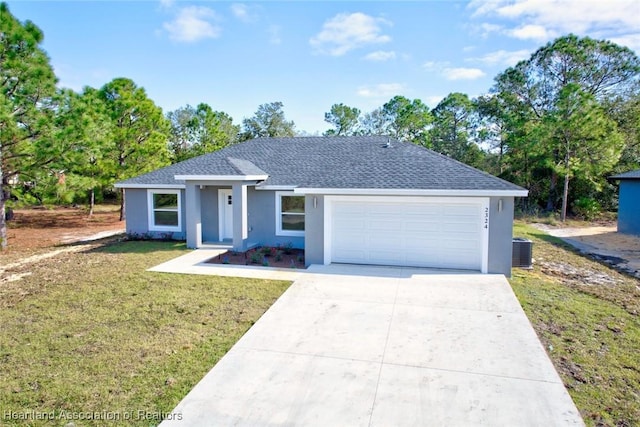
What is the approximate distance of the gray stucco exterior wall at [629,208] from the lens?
19.4 metres

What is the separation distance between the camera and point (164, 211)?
16.8 metres

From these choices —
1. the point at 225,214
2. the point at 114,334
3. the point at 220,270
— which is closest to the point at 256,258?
the point at 220,270

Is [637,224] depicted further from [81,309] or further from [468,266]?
[81,309]

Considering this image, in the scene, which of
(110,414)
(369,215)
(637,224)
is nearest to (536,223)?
(637,224)

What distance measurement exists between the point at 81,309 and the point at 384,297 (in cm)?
645

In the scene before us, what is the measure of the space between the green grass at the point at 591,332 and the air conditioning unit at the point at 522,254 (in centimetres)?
30

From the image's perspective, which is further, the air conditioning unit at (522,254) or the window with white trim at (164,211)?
the window with white trim at (164,211)

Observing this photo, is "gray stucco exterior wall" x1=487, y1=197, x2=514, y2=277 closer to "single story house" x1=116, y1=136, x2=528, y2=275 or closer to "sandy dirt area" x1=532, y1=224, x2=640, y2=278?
"single story house" x1=116, y1=136, x2=528, y2=275

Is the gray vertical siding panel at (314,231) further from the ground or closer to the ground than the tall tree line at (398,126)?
closer to the ground

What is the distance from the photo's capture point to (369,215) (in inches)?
468

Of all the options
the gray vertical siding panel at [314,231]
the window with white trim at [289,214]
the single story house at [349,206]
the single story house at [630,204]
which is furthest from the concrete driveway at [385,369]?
the single story house at [630,204]

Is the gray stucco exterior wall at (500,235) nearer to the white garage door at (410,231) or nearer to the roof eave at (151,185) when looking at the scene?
the white garage door at (410,231)

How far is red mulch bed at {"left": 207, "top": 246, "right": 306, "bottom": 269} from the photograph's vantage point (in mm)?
12242

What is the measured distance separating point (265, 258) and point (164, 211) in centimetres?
627
